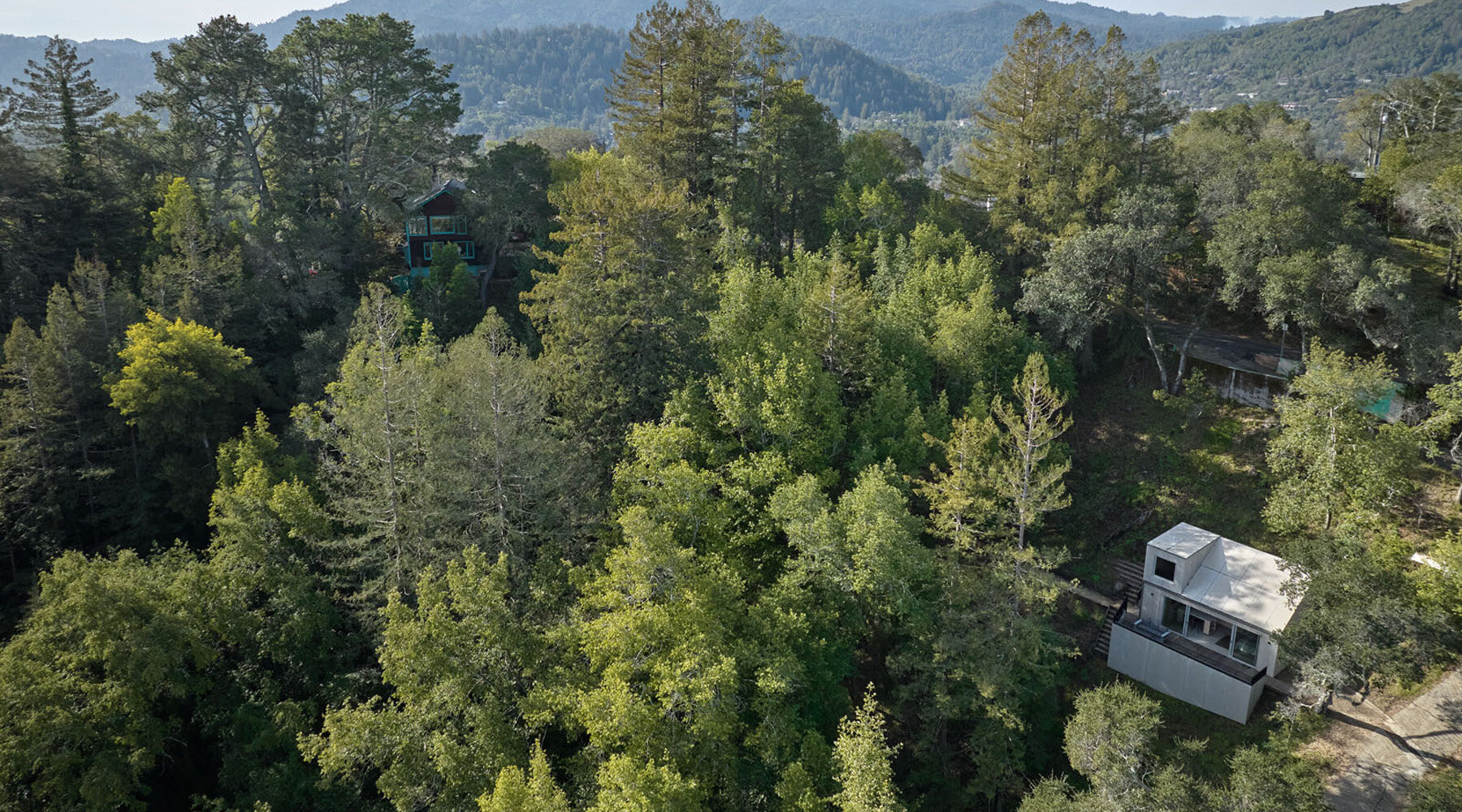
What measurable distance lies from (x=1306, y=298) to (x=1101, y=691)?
18.8 meters

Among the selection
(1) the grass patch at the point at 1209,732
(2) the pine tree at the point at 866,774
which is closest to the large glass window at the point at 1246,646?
(1) the grass patch at the point at 1209,732

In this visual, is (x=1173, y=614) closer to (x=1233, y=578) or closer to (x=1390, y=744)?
(x=1233, y=578)

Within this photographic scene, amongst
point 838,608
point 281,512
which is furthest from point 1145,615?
point 281,512

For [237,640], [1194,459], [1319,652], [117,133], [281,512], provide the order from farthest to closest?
1. [117,133]
2. [1194,459]
3. [281,512]
4. [237,640]
5. [1319,652]

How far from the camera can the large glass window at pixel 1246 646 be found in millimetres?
23797

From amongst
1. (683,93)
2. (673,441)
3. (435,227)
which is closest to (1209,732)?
(673,441)

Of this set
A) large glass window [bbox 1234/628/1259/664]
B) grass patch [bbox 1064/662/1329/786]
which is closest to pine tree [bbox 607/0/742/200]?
grass patch [bbox 1064/662/1329/786]

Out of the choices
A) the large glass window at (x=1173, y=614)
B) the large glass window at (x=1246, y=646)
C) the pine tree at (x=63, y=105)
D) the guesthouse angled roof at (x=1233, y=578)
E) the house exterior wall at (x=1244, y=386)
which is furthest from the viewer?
the pine tree at (x=63, y=105)

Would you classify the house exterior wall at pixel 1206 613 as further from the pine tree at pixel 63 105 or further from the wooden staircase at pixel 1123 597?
the pine tree at pixel 63 105

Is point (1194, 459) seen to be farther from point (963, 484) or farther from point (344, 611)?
point (344, 611)

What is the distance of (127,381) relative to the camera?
28.8 m

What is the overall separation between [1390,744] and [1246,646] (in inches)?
162

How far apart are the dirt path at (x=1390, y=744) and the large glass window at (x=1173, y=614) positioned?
452 cm

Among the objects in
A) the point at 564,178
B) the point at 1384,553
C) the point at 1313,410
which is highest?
the point at 564,178
